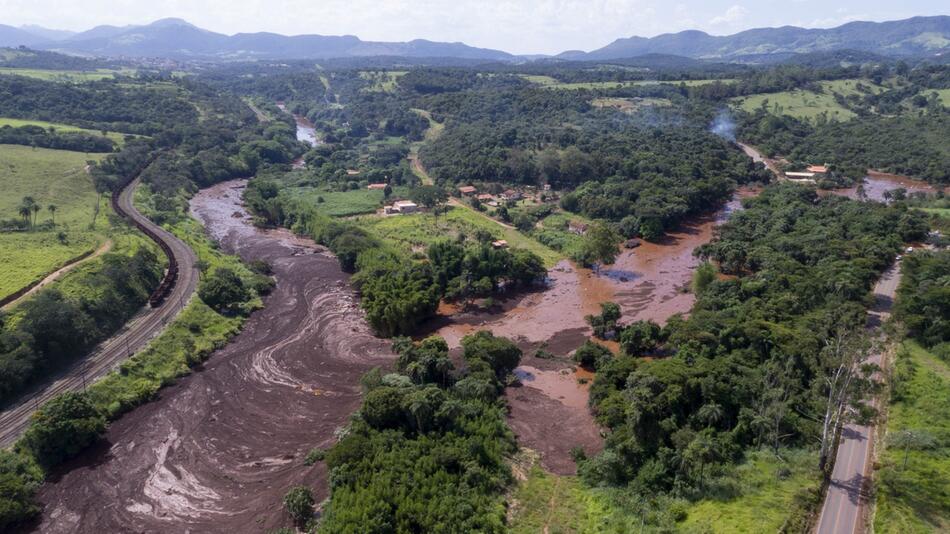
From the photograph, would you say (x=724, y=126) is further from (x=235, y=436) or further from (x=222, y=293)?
(x=235, y=436)

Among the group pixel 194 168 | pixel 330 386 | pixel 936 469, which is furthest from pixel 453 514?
pixel 194 168

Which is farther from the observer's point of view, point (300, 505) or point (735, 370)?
point (735, 370)

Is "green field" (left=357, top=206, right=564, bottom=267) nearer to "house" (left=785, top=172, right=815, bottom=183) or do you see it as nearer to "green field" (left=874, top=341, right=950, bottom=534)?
"green field" (left=874, top=341, right=950, bottom=534)

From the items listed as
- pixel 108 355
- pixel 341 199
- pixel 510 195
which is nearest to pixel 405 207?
pixel 341 199

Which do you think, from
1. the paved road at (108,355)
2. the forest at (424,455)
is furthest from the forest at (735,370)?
the paved road at (108,355)

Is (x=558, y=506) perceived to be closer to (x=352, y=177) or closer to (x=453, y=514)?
(x=453, y=514)

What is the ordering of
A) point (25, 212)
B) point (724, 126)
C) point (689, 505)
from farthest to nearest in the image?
point (724, 126), point (25, 212), point (689, 505)

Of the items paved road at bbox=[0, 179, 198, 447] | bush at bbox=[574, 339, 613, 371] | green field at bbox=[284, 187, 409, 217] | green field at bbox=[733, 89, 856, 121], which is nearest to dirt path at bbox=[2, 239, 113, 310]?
paved road at bbox=[0, 179, 198, 447]
